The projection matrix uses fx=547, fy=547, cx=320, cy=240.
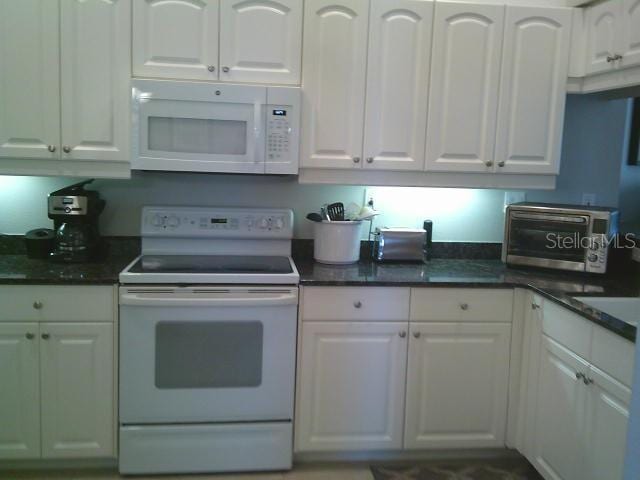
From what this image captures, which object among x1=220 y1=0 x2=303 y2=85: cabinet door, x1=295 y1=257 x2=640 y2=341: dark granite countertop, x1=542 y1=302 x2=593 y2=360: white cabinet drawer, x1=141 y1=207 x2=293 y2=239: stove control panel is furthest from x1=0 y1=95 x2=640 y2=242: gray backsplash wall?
x1=542 y1=302 x2=593 y2=360: white cabinet drawer

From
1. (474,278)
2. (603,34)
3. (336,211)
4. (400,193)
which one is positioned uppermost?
(603,34)

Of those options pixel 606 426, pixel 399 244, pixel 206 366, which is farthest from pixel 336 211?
pixel 606 426

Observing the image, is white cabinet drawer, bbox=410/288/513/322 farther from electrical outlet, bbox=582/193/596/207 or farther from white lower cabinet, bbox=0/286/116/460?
white lower cabinet, bbox=0/286/116/460

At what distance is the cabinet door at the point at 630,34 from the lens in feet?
7.39

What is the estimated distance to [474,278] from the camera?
2.49 meters

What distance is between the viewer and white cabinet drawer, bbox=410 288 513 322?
239cm

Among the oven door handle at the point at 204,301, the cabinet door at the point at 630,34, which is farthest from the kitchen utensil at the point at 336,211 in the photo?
the cabinet door at the point at 630,34

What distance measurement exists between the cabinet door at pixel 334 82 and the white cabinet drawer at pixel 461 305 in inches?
27.3

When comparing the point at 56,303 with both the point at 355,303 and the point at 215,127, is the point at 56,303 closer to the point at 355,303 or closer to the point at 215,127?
the point at 215,127

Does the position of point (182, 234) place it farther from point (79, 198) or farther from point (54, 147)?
point (54, 147)

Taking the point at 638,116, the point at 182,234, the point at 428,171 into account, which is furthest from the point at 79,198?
the point at 638,116

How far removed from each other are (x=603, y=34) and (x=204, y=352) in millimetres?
2247

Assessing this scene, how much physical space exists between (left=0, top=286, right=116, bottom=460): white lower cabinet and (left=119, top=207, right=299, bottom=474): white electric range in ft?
0.30

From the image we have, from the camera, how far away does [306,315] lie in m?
2.34
